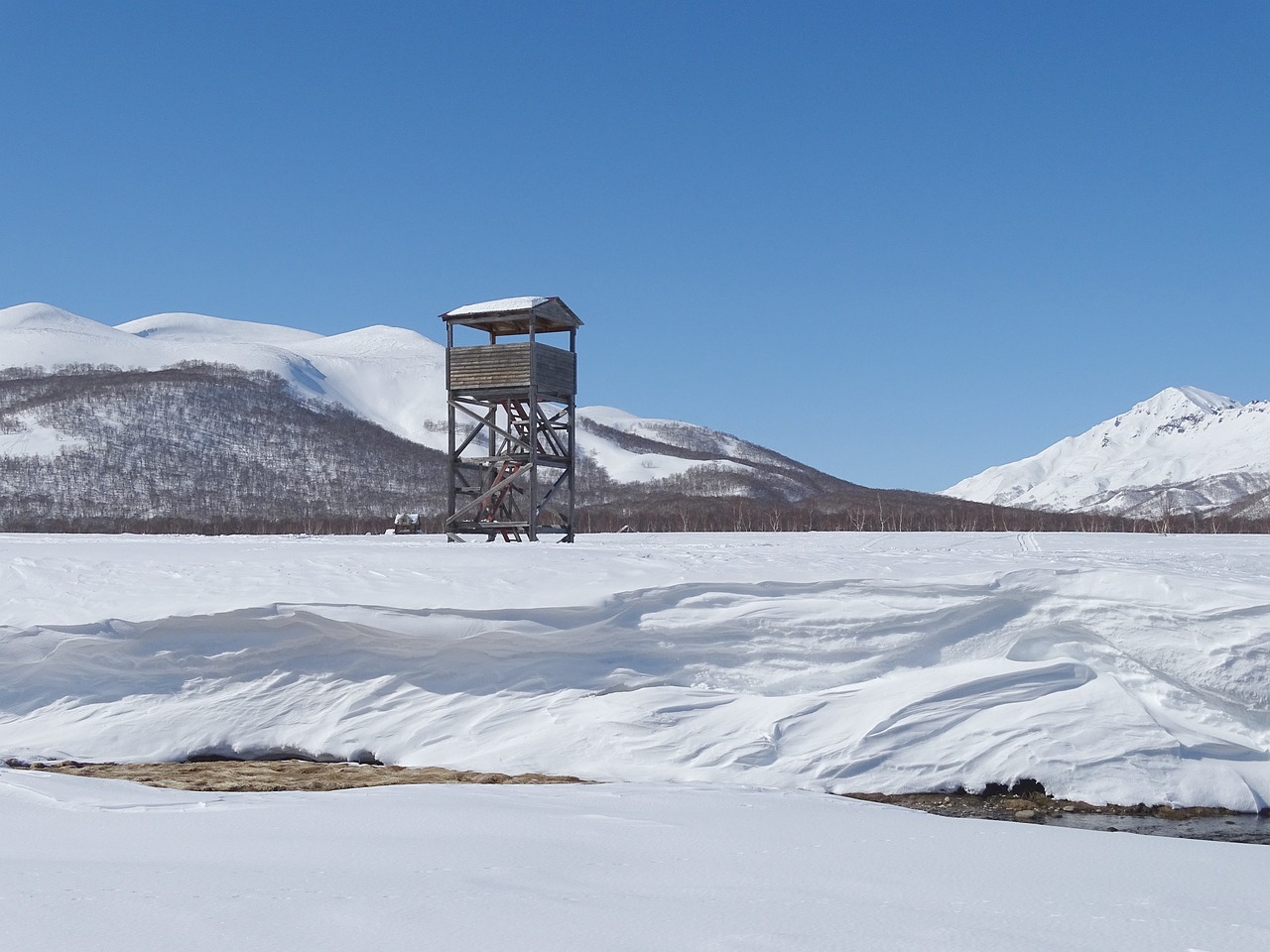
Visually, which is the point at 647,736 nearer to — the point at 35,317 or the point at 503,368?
the point at 503,368

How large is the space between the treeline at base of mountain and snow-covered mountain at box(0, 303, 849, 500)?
147 centimetres

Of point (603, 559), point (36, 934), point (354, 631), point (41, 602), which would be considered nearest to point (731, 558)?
point (603, 559)

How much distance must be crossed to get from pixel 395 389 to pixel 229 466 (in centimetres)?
5423

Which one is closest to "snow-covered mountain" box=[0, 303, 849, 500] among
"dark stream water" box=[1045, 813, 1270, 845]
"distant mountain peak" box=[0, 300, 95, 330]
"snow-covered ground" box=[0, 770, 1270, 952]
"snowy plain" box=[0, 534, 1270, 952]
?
"distant mountain peak" box=[0, 300, 95, 330]

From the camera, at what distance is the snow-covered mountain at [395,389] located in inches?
5428

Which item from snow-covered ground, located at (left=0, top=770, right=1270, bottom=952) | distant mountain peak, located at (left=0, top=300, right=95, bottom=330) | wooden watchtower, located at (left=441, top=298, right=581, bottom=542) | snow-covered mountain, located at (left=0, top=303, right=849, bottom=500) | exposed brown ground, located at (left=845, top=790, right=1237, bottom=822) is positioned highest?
distant mountain peak, located at (left=0, top=300, right=95, bottom=330)

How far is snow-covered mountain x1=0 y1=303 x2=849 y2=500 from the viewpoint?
452ft

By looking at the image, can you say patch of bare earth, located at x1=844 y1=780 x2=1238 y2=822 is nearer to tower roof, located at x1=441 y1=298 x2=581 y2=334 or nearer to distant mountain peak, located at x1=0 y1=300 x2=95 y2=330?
tower roof, located at x1=441 y1=298 x2=581 y2=334

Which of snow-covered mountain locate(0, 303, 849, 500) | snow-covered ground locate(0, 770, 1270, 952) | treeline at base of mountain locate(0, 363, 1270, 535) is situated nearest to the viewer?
snow-covered ground locate(0, 770, 1270, 952)

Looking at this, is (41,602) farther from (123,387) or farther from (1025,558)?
(123,387)

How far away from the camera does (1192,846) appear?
7090 millimetres

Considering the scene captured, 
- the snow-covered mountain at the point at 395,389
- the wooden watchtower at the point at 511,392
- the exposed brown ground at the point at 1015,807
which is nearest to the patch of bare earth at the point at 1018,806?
the exposed brown ground at the point at 1015,807

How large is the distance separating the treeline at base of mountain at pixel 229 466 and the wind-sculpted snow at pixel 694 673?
69238mm

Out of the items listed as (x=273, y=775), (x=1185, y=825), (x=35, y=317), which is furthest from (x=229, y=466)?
(x=1185, y=825)
